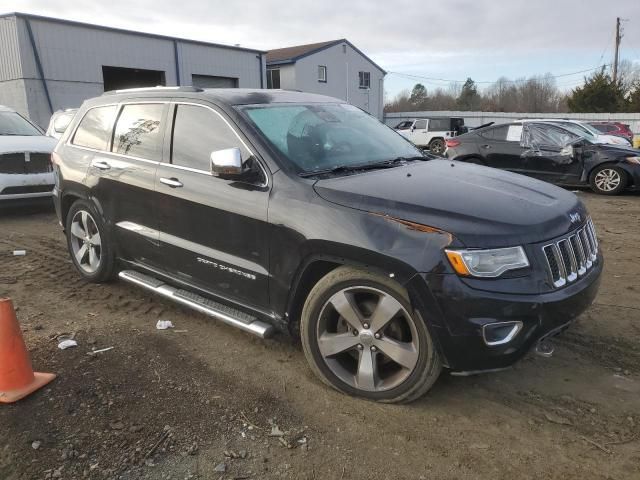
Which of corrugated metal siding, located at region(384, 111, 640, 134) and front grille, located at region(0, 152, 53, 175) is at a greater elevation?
corrugated metal siding, located at region(384, 111, 640, 134)

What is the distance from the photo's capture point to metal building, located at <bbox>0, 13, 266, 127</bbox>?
20266mm

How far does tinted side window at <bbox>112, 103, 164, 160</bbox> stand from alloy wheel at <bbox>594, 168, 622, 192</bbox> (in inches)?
373

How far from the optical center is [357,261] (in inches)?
116

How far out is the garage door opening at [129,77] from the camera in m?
25.7

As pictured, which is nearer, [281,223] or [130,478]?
[130,478]

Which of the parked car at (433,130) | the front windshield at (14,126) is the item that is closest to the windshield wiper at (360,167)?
the front windshield at (14,126)

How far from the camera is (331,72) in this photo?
40.2 metres

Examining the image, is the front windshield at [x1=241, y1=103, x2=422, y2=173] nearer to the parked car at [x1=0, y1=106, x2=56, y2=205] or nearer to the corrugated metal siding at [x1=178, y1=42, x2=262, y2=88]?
the parked car at [x1=0, y1=106, x2=56, y2=205]

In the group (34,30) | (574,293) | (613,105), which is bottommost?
(574,293)

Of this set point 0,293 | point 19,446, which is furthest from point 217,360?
point 0,293

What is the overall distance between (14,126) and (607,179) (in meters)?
11.3

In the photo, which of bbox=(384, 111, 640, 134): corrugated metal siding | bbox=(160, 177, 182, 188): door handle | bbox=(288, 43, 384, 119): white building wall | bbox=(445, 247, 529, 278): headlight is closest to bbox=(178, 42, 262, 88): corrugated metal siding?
bbox=(288, 43, 384, 119): white building wall

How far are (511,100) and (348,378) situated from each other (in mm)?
77061

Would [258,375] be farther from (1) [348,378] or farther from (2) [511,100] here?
(2) [511,100]
